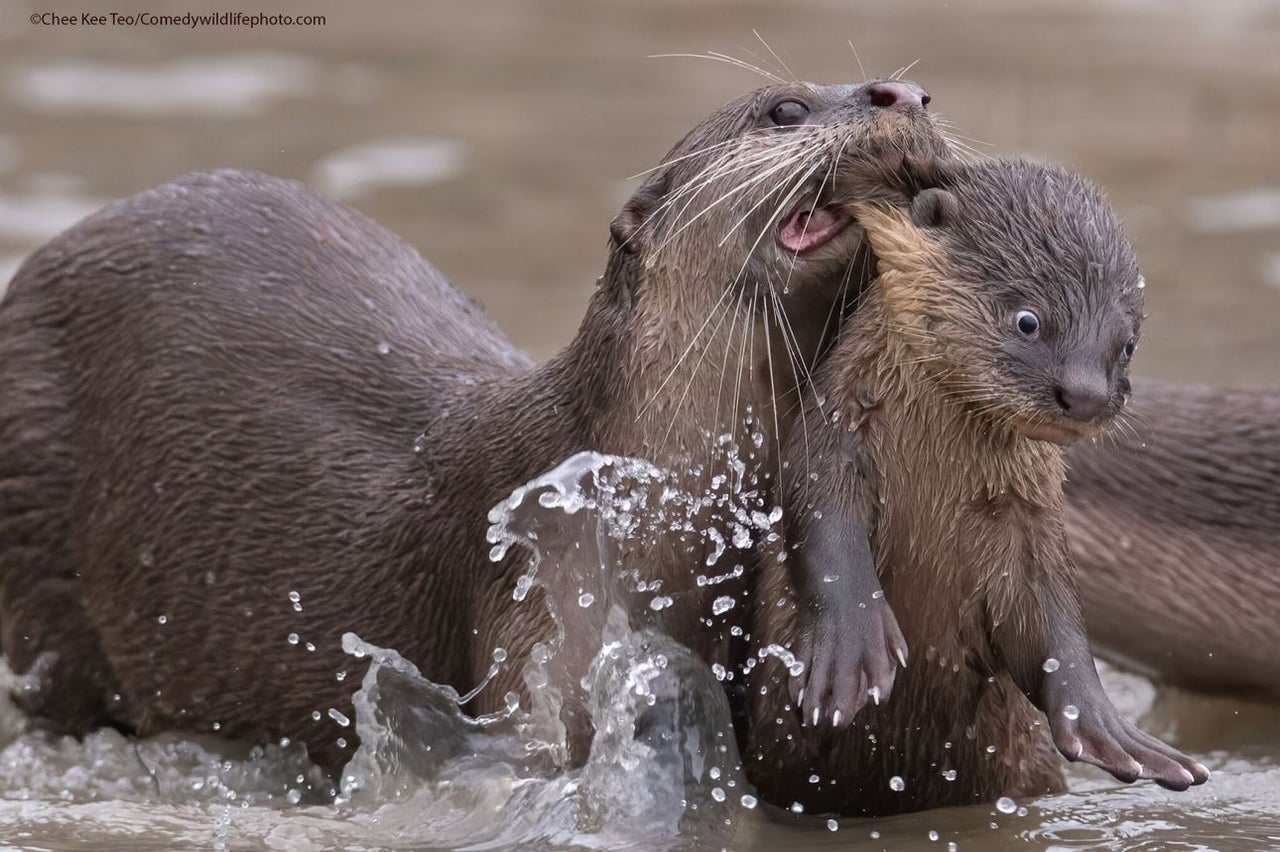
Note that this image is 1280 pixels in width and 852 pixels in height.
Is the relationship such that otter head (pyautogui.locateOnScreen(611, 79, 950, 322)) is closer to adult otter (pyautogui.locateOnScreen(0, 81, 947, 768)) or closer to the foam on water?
adult otter (pyautogui.locateOnScreen(0, 81, 947, 768))

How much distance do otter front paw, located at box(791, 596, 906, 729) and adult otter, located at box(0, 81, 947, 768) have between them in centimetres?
31

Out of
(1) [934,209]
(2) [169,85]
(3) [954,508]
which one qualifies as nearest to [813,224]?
(1) [934,209]

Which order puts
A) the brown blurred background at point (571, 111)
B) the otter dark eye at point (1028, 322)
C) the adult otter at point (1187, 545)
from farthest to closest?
the brown blurred background at point (571, 111), the adult otter at point (1187, 545), the otter dark eye at point (1028, 322)

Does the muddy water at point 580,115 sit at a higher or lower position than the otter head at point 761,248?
higher

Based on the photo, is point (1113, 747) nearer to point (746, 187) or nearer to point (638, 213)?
point (746, 187)

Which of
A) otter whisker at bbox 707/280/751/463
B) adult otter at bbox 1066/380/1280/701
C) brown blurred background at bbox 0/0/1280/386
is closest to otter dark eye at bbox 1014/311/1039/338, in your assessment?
otter whisker at bbox 707/280/751/463

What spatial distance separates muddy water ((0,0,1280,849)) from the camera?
7113 mm

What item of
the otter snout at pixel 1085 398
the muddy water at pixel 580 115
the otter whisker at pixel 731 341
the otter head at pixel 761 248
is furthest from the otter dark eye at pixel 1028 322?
the muddy water at pixel 580 115

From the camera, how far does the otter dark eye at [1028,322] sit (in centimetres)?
300

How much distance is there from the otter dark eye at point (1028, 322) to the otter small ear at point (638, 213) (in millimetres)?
627

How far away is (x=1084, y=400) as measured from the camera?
2.90 metres

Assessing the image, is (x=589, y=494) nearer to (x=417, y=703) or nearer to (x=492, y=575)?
(x=492, y=575)

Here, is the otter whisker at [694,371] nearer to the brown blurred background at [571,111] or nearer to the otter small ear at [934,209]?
the otter small ear at [934,209]

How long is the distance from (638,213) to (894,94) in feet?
1.40
